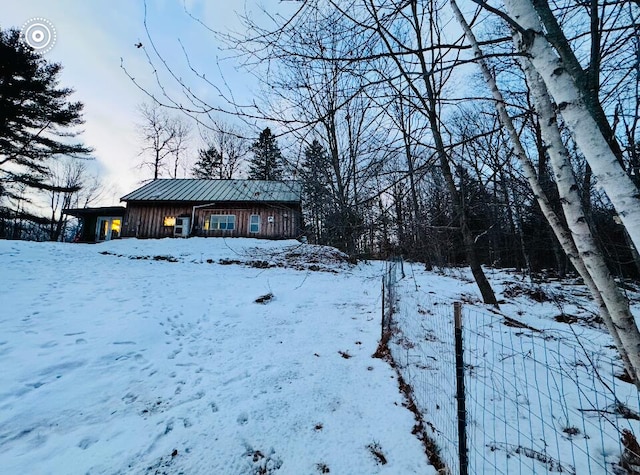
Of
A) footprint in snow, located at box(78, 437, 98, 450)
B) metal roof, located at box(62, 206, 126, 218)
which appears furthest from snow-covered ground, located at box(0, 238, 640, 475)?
metal roof, located at box(62, 206, 126, 218)

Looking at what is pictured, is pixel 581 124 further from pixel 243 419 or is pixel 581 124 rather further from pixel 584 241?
pixel 243 419

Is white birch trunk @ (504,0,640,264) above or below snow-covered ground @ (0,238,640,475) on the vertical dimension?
above

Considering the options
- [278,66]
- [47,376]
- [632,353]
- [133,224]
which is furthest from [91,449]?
[133,224]

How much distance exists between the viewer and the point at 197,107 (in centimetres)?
221

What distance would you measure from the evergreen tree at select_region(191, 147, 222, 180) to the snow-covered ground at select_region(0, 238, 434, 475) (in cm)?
2533

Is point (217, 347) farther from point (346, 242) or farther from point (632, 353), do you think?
point (632, 353)

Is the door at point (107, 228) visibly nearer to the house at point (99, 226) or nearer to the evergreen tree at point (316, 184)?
the house at point (99, 226)

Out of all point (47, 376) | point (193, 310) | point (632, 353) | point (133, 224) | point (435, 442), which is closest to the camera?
point (632, 353)

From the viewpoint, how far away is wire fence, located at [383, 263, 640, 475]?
207 cm

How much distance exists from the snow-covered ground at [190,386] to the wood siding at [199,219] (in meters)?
12.0

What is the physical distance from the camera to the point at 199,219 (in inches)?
750

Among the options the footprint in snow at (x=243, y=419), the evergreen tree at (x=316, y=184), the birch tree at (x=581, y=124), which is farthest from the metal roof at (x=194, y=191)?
the birch tree at (x=581, y=124)

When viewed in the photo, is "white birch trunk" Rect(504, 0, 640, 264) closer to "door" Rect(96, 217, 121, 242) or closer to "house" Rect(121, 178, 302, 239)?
"house" Rect(121, 178, 302, 239)

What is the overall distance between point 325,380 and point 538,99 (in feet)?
11.8
